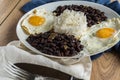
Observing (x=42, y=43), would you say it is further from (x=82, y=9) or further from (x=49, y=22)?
(x=82, y=9)

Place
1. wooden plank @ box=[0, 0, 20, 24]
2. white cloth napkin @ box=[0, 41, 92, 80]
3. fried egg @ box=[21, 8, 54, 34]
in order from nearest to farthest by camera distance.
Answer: white cloth napkin @ box=[0, 41, 92, 80], fried egg @ box=[21, 8, 54, 34], wooden plank @ box=[0, 0, 20, 24]

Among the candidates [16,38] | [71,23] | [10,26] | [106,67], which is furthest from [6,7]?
[106,67]

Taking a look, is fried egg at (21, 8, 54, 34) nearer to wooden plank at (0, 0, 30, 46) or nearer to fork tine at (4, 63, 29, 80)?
wooden plank at (0, 0, 30, 46)

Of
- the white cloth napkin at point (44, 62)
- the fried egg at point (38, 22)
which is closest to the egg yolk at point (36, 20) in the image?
the fried egg at point (38, 22)

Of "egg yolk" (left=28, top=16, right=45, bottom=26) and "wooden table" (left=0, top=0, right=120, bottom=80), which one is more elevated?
"egg yolk" (left=28, top=16, right=45, bottom=26)

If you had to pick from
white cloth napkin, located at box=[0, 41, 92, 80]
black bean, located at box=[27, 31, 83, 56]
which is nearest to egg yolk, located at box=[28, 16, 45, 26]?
black bean, located at box=[27, 31, 83, 56]

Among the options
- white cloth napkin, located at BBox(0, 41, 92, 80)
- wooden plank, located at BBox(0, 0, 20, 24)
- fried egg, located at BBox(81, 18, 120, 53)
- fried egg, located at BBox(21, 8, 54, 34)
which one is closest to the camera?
white cloth napkin, located at BBox(0, 41, 92, 80)

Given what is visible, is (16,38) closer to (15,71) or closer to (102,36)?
(15,71)
